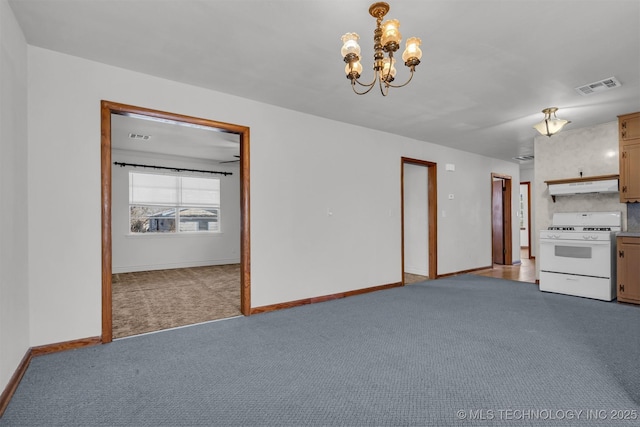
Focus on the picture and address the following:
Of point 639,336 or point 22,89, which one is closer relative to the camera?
point 22,89

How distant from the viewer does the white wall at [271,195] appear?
9.00ft

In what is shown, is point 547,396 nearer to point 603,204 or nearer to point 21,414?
point 21,414

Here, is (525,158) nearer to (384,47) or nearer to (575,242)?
(575,242)

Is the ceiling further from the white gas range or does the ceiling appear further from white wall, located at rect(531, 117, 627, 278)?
the white gas range

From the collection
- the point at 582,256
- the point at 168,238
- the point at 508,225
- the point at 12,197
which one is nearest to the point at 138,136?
the point at 168,238

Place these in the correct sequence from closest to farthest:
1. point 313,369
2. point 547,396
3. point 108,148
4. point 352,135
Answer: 1. point 547,396
2. point 313,369
3. point 108,148
4. point 352,135

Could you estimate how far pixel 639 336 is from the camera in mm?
3070

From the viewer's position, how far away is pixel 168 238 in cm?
739

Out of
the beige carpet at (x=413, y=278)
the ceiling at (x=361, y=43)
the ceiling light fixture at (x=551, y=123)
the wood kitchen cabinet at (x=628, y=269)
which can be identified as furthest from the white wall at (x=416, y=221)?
the wood kitchen cabinet at (x=628, y=269)

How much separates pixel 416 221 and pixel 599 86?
3557 mm

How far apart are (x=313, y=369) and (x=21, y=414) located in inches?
68.7

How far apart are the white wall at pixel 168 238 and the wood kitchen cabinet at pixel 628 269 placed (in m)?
7.29

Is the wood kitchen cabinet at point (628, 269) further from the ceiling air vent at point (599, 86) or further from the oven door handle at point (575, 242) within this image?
the ceiling air vent at point (599, 86)

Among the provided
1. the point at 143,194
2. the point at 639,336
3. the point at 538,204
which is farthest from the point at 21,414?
the point at 538,204
